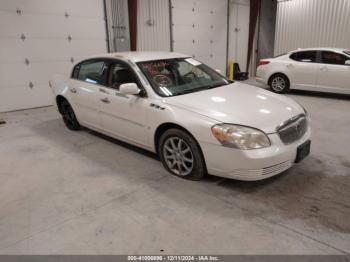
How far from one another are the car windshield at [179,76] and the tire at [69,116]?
6.35 feet

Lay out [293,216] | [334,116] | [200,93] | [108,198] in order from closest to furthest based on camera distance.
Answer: [293,216]
[108,198]
[200,93]
[334,116]

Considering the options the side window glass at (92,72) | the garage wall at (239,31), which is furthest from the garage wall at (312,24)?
the side window glass at (92,72)

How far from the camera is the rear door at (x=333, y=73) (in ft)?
22.3

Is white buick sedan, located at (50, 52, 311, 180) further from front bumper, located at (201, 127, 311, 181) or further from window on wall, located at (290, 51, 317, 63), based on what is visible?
window on wall, located at (290, 51, 317, 63)

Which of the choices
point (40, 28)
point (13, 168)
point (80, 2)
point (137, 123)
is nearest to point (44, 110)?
point (40, 28)

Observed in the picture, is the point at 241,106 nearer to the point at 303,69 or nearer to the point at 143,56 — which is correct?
the point at 143,56

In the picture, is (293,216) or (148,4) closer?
(293,216)

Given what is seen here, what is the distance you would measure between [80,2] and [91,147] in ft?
15.6

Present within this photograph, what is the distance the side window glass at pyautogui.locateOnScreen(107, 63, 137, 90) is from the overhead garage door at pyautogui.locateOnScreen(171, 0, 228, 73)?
607 centimetres

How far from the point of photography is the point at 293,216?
2.47m

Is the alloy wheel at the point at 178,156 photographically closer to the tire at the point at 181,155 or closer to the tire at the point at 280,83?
the tire at the point at 181,155

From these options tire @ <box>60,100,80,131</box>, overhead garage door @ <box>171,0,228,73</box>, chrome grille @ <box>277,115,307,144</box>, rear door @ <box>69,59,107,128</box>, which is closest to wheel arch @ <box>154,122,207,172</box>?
chrome grille @ <box>277,115,307,144</box>

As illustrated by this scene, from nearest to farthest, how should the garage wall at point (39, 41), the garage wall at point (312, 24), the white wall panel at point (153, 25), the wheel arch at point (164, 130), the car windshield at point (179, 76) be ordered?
the wheel arch at point (164, 130) → the car windshield at point (179, 76) → the garage wall at point (39, 41) → the white wall panel at point (153, 25) → the garage wall at point (312, 24)

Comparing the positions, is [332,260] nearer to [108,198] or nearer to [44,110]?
[108,198]
